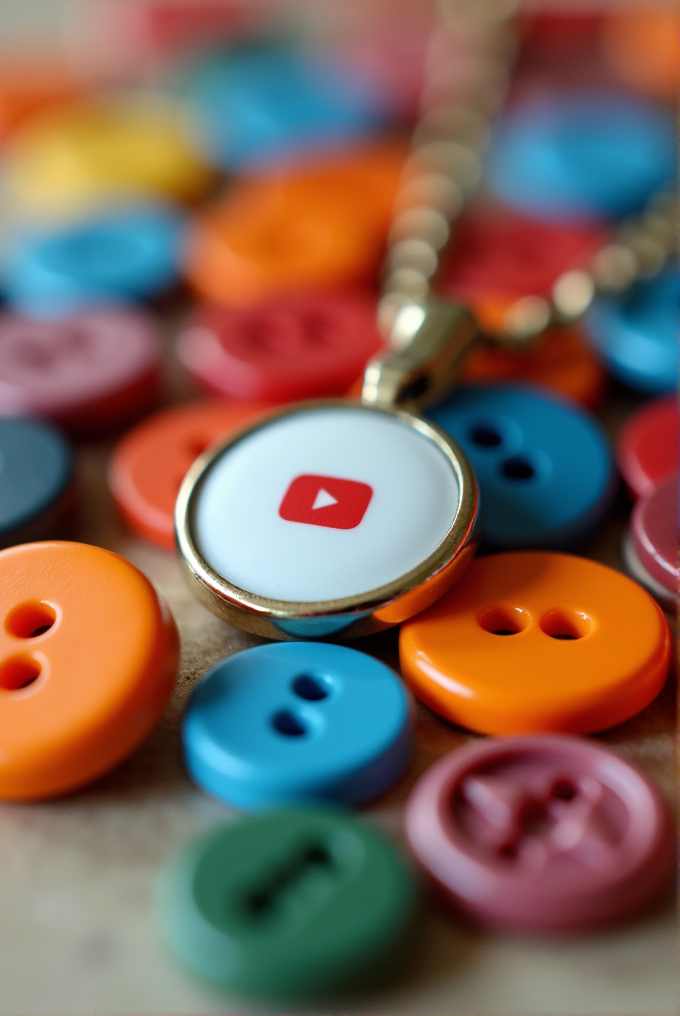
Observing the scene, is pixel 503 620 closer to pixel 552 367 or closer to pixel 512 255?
pixel 552 367

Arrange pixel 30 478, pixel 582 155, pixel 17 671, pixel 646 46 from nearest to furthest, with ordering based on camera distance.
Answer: pixel 17 671 → pixel 30 478 → pixel 582 155 → pixel 646 46

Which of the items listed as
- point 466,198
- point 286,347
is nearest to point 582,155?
point 466,198

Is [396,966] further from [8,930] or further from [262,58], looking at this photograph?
[262,58]

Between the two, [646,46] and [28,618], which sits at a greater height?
[646,46]

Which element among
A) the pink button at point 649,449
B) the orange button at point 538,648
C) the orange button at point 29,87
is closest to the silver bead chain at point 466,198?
the pink button at point 649,449

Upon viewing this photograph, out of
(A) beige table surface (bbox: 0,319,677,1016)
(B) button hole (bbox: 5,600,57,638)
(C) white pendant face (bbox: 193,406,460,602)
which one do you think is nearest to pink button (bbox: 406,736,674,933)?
(A) beige table surface (bbox: 0,319,677,1016)

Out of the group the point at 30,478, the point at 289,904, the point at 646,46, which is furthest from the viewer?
the point at 646,46

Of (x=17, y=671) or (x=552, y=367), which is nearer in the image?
(x=17, y=671)

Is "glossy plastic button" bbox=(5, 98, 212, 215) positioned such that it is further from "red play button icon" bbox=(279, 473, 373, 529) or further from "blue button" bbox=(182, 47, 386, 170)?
"red play button icon" bbox=(279, 473, 373, 529)
